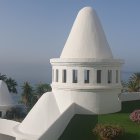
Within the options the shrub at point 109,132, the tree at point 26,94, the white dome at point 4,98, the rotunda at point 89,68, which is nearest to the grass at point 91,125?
the shrub at point 109,132

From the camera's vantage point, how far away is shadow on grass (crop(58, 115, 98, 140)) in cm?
1966

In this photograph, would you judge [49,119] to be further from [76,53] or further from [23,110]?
[23,110]

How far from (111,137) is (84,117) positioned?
13.6 ft

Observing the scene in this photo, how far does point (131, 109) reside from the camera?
25.8 metres

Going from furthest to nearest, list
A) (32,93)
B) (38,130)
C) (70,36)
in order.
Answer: (32,93)
(70,36)
(38,130)

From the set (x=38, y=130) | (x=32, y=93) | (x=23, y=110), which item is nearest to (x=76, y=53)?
(x=38, y=130)

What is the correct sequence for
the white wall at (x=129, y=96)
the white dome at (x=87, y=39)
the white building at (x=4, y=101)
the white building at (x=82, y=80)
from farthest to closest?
the white building at (x=4, y=101) → the white wall at (x=129, y=96) → the white dome at (x=87, y=39) → the white building at (x=82, y=80)

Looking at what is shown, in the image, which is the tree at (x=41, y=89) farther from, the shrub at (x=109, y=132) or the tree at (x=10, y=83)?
the shrub at (x=109, y=132)

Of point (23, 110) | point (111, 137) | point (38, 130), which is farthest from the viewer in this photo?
point (23, 110)

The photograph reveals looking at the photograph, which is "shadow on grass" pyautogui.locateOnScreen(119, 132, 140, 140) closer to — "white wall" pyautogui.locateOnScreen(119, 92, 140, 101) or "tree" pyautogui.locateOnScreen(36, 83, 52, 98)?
"white wall" pyautogui.locateOnScreen(119, 92, 140, 101)

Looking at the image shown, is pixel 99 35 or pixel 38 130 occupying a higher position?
pixel 99 35

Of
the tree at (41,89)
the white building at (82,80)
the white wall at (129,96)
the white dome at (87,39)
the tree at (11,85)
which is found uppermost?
the white dome at (87,39)

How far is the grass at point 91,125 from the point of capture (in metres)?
19.4

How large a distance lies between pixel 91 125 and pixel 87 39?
6044mm
